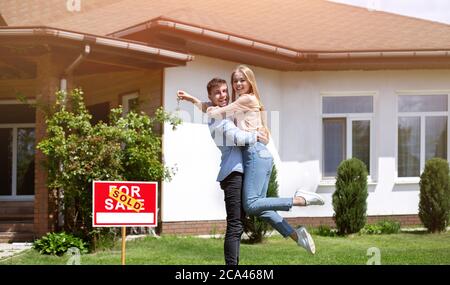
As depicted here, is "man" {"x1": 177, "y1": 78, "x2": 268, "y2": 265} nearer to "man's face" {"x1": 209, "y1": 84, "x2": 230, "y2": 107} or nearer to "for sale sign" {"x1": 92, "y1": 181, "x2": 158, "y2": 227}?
"man's face" {"x1": 209, "y1": 84, "x2": 230, "y2": 107}

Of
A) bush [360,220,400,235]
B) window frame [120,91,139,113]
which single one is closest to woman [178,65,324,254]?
bush [360,220,400,235]

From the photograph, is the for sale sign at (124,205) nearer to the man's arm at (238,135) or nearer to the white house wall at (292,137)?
the man's arm at (238,135)

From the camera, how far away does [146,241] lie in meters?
7.07

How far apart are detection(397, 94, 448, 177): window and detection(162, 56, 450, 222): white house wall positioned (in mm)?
100

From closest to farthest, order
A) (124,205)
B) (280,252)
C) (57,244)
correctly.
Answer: (124,205), (280,252), (57,244)

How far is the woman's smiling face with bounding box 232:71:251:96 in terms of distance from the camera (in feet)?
13.0

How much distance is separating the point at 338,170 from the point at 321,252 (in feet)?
7.80

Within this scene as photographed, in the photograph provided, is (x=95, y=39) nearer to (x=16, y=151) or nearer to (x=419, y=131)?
(x=16, y=151)

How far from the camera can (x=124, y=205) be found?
4.16 m

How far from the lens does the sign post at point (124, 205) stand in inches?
163

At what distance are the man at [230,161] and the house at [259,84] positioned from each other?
321 cm

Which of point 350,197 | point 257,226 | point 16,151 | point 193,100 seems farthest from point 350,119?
point 193,100

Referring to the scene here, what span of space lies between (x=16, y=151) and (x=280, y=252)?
15.5 ft

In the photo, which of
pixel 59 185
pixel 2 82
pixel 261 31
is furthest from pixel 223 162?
pixel 2 82
